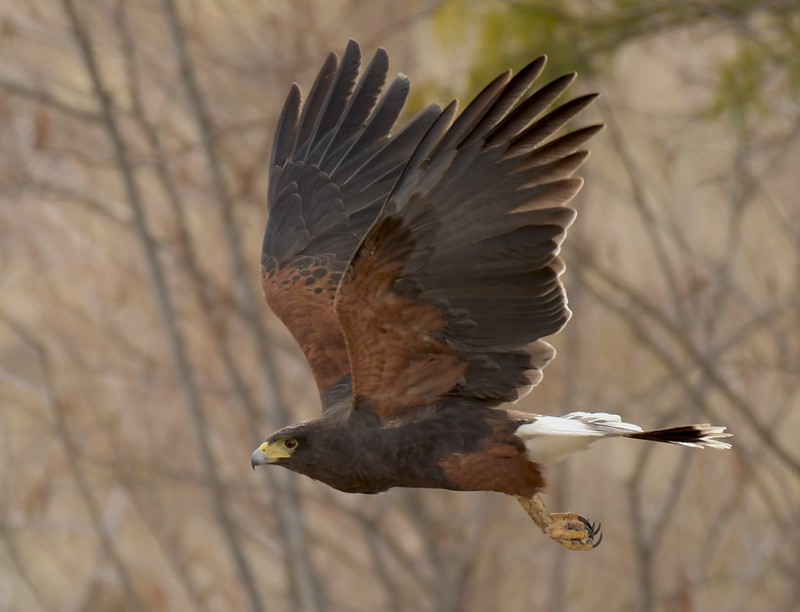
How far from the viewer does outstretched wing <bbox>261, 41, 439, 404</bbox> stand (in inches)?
250

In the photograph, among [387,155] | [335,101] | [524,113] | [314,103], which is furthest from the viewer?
[314,103]

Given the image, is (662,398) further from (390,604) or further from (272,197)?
(272,197)

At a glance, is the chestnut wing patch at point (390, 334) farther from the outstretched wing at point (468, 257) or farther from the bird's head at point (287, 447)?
the bird's head at point (287, 447)

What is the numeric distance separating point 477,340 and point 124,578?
5.57 m

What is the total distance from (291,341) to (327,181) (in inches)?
207

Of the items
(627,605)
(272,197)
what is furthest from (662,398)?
(272,197)

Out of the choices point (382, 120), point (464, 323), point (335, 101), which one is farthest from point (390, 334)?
point (335, 101)

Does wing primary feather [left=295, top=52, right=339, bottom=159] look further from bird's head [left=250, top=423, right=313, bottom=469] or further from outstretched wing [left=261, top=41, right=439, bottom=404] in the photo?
bird's head [left=250, top=423, right=313, bottom=469]

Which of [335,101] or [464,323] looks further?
[335,101]

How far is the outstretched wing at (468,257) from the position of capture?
16.7 ft

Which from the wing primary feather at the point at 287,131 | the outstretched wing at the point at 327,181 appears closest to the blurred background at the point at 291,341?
the wing primary feather at the point at 287,131

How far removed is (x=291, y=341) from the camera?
38.9ft

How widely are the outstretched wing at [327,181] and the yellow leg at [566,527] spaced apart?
3.52 ft

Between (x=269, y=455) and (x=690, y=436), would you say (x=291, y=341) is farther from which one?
(x=690, y=436)
